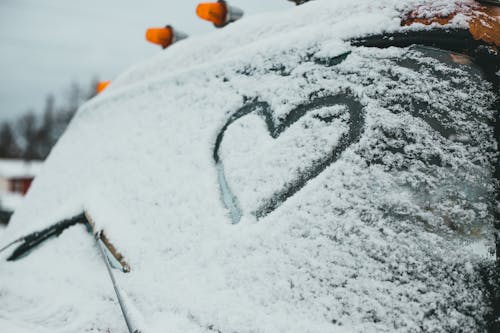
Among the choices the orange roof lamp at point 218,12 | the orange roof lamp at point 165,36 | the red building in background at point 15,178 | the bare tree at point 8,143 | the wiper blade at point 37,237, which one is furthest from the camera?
the bare tree at point 8,143

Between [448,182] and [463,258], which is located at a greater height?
[448,182]

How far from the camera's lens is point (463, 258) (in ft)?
2.49

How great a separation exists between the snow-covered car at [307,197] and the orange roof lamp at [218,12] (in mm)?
261

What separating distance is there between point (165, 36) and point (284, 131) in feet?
4.52

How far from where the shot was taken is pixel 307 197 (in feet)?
3.20

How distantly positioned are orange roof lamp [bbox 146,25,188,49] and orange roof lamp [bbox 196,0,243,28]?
0.46m

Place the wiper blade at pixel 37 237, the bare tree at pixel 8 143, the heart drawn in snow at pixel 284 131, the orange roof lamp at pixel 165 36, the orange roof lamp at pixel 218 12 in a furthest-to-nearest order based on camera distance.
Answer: the bare tree at pixel 8 143 → the orange roof lamp at pixel 165 36 → the orange roof lamp at pixel 218 12 → the wiper blade at pixel 37 237 → the heart drawn in snow at pixel 284 131

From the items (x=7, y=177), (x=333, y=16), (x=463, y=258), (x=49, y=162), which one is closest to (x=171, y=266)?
(x=463, y=258)

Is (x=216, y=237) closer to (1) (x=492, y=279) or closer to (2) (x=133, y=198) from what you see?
(2) (x=133, y=198)

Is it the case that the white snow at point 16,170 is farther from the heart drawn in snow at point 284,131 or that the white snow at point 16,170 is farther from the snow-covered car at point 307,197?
the heart drawn in snow at point 284,131

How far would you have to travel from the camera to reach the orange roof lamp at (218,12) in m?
1.76

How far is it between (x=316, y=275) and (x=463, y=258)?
0.30 meters

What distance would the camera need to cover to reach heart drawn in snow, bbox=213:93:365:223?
3.15 feet

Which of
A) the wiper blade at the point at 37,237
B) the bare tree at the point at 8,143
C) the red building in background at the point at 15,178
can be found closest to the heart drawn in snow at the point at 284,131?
the wiper blade at the point at 37,237
